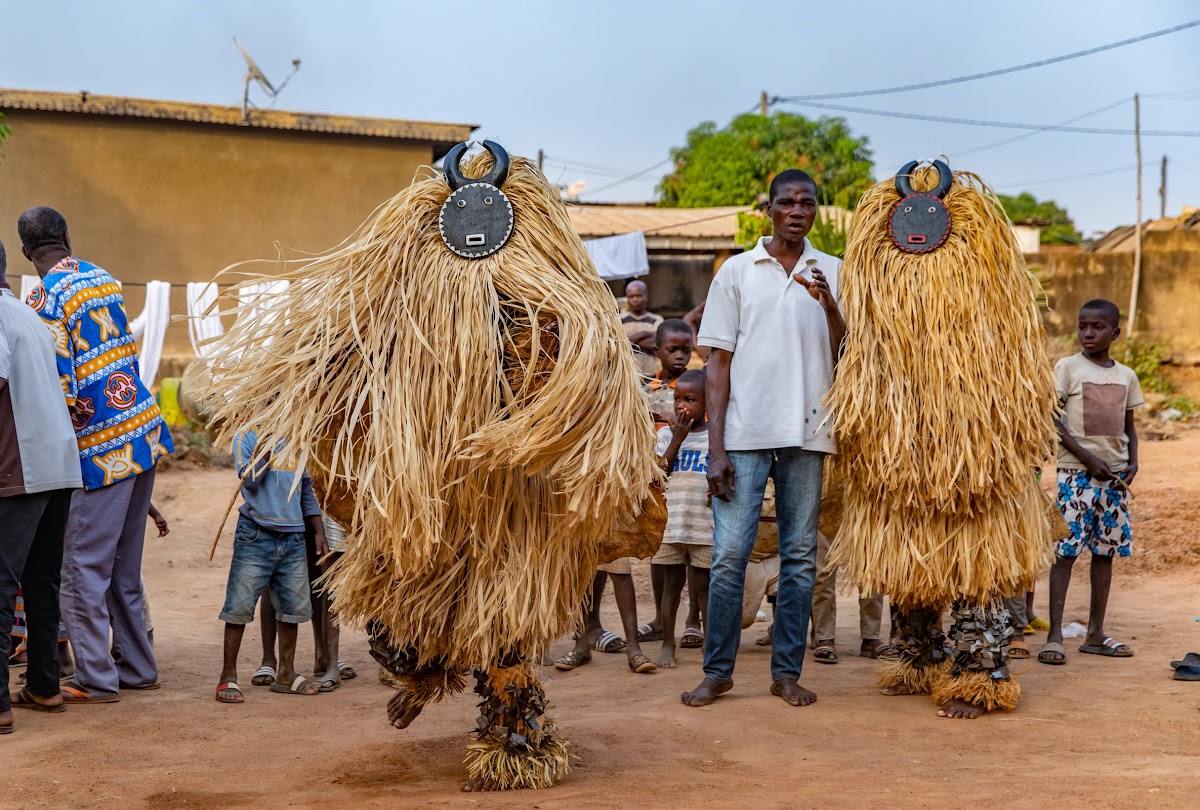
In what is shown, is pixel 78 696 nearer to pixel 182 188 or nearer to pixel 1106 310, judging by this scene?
pixel 1106 310

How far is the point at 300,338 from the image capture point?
11.8 feet

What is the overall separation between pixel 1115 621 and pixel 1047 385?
9.29 ft

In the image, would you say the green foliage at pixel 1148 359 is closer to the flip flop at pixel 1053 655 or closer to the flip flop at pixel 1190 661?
the flip flop at pixel 1053 655

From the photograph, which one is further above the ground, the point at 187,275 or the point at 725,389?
the point at 187,275

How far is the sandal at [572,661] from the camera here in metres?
5.89

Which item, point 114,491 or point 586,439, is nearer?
point 586,439

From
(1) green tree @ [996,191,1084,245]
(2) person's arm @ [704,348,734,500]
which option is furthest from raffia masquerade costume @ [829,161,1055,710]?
(1) green tree @ [996,191,1084,245]

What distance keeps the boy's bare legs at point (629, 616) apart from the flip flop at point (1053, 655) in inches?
73.9

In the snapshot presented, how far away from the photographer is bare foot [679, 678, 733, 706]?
15.7 feet

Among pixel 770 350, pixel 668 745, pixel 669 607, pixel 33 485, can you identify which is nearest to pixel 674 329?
pixel 669 607

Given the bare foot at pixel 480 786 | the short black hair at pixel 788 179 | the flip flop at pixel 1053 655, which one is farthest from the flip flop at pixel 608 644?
the bare foot at pixel 480 786

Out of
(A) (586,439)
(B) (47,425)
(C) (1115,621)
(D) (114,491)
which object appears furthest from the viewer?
(C) (1115,621)

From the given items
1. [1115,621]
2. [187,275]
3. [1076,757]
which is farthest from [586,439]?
[187,275]

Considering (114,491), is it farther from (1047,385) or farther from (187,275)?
(187,275)
